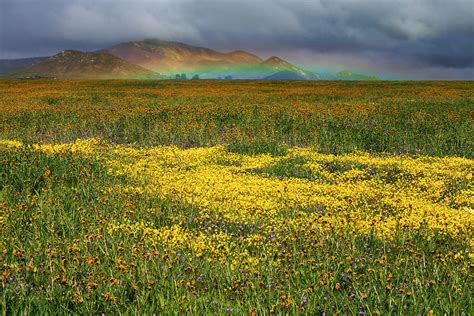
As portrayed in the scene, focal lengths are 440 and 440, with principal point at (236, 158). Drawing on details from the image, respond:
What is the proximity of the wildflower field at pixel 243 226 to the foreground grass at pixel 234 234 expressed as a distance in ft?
0.13

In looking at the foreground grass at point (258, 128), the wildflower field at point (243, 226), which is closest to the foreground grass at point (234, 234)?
the wildflower field at point (243, 226)

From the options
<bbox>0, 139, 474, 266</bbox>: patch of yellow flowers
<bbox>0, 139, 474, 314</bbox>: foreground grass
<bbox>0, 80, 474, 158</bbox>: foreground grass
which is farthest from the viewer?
<bbox>0, 80, 474, 158</bbox>: foreground grass

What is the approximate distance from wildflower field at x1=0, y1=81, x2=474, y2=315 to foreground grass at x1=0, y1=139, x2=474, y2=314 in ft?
0.13

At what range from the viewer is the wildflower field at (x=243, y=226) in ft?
16.2

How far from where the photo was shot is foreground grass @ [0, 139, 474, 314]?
16.1 ft

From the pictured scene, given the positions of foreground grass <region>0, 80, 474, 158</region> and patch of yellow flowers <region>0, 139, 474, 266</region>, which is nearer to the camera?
patch of yellow flowers <region>0, 139, 474, 266</region>

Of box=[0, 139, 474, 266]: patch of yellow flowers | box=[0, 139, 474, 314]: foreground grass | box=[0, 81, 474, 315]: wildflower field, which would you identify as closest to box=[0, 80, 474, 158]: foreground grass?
box=[0, 81, 474, 315]: wildflower field

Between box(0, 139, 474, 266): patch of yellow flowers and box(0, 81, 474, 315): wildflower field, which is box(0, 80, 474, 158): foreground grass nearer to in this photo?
box(0, 81, 474, 315): wildflower field

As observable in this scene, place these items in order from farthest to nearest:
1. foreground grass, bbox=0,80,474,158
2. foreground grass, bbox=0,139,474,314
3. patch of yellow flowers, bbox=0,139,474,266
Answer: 1. foreground grass, bbox=0,80,474,158
2. patch of yellow flowers, bbox=0,139,474,266
3. foreground grass, bbox=0,139,474,314

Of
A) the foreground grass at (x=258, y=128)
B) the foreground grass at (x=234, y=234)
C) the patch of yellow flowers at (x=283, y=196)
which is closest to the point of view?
the foreground grass at (x=234, y=234)

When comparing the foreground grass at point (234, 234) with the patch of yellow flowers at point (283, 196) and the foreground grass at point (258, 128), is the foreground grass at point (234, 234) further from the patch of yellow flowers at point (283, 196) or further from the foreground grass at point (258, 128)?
the foreground grass at point (258, 128)

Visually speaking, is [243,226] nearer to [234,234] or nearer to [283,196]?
[234,234]

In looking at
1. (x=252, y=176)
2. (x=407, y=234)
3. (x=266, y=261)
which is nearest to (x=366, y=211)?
(x=407, y=234)

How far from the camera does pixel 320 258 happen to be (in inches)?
247
